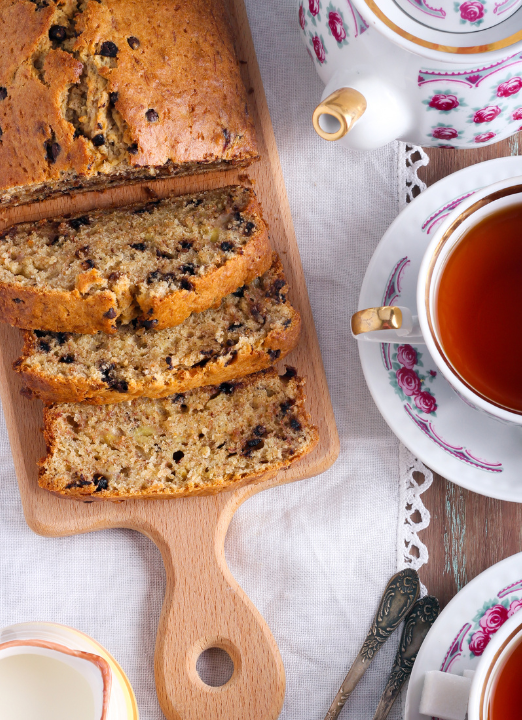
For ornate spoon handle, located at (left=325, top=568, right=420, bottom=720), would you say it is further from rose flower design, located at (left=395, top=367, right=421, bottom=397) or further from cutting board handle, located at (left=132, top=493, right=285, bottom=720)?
rose flower design, located at (left=395, top=367, right=421, bottom=397)

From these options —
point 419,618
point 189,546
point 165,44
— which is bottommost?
point 419,618

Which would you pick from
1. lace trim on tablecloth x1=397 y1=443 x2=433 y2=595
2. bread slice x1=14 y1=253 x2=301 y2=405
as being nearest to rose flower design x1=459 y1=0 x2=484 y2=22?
bread slice x1=14 y1=253 x2=301 y2=405

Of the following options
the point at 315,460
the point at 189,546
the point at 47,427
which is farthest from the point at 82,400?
the point at 315,460

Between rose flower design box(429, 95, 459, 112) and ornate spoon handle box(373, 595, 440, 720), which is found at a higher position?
rose flower design box(429, 95, 459, 112)

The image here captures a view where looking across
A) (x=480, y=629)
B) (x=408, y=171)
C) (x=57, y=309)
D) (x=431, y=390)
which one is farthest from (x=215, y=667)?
(x=408, y=171)

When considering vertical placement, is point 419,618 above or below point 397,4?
below

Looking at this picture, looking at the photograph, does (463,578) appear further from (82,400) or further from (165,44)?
(165,44)
